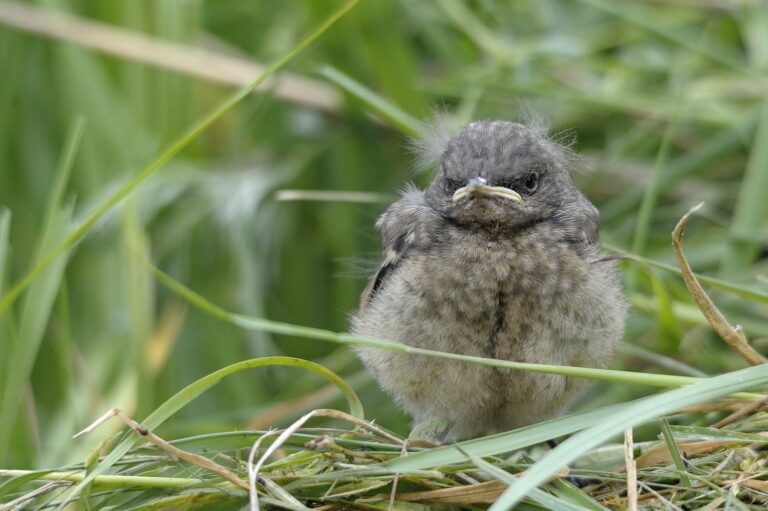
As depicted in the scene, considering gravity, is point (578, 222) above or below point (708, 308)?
above

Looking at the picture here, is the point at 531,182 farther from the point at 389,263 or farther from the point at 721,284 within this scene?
the point at 721,284

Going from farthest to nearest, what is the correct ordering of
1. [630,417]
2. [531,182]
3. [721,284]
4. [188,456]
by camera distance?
[531,182] → [721,284] → [188,456] → [630,417]

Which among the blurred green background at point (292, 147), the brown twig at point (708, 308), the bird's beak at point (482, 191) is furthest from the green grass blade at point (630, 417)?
the blurred green background at point (292, 147)

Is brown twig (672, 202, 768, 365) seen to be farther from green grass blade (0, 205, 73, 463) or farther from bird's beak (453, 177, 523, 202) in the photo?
Answer: green grass blade (0, 205, 73, 463)

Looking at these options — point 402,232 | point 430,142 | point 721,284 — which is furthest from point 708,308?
point 430,142

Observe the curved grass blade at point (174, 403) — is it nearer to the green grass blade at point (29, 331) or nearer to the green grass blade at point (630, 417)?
the green grass blade at point (29, 331)

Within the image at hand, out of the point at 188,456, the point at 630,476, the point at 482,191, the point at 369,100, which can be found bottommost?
the point at 630,476

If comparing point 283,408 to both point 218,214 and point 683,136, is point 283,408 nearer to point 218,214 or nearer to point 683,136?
point 218,214
